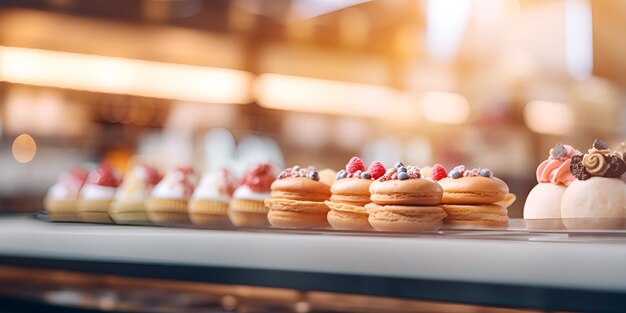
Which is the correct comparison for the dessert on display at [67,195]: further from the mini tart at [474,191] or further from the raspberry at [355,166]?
the mini tart at [474,191]

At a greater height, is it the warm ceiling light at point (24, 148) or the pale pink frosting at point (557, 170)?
the warm ceiling light at point (24, 148)

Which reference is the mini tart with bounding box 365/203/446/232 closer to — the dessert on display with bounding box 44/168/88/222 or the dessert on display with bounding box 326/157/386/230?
the dessert on display with bounding box 326/157/386/230

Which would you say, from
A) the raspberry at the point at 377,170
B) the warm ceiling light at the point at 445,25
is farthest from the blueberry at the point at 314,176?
the warm ceiling light at the point at 445,25

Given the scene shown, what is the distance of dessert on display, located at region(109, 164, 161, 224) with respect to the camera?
1.82 metres

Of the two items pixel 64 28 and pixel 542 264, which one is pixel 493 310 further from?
pixel 64 28

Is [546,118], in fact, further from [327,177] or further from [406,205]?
[406,205]

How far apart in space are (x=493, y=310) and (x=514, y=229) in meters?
0.15

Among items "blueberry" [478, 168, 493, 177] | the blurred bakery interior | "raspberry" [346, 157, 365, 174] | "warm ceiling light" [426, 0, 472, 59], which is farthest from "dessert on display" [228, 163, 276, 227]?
"warm ceiling light" [426, 0, 472, 59]

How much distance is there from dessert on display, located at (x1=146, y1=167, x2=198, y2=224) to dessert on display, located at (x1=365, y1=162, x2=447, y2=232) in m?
0.66

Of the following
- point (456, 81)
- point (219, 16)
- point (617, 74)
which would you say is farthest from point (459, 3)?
point (219, 16)

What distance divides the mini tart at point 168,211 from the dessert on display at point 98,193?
0.23 m

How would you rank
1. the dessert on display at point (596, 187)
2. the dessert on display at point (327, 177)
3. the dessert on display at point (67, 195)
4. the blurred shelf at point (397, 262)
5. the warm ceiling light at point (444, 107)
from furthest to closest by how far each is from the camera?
1. the warm ceiling light at point (444, 107)
2. the dessert on display at point (67, 195)
3. the dessert on display at point (327, 177)
4. the dessert on display at point (596, 187)
5. the blurred shelf at point (397, 262)

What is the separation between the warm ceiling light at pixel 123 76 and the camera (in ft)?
15.9

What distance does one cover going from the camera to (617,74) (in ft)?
14.5
